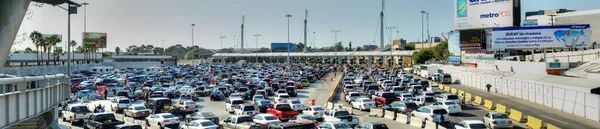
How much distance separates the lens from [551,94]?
38.3 metres

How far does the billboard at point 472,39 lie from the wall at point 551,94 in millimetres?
11108

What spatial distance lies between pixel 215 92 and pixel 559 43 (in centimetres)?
3173

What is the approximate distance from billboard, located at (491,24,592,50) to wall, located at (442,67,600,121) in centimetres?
407

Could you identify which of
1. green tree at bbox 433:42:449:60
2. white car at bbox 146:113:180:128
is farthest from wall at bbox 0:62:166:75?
green tree at bbox 433:42:449:60

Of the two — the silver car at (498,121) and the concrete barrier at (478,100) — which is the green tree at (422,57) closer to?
the concrete barrier at (478,100)

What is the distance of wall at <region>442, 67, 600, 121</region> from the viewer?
3198 cm

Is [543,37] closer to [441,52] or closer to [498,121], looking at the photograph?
[498,121]

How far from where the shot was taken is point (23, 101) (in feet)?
47.1

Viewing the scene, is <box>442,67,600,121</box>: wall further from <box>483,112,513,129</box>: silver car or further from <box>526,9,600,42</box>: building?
<box>526,9,600,42</box>: building

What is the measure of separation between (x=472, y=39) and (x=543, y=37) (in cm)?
1534

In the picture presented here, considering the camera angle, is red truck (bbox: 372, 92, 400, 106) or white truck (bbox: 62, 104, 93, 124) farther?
red truck (bbox: 372, 92, 400, 106)

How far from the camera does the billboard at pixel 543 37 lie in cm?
5344

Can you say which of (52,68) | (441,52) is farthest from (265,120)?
(441,52)

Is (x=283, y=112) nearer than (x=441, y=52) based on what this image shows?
Yes
